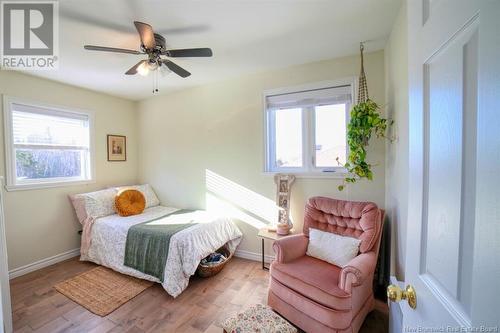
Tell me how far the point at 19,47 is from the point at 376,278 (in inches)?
167

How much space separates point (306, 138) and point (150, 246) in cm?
223

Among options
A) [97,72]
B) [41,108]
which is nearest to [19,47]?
[97,72]

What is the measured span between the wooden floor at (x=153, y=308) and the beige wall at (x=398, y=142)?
71cm

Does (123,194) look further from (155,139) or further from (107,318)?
(107,318)

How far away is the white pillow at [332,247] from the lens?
188 cm

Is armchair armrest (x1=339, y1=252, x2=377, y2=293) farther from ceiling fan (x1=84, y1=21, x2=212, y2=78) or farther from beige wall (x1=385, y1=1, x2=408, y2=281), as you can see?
ceiling fan (x1=84, y1=21, x2=212, y2=78)

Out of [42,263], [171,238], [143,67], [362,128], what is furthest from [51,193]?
[362,128]

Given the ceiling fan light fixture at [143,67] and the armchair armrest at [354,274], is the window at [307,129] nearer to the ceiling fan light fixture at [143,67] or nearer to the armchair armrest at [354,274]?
the armchair armrest at [354,274]

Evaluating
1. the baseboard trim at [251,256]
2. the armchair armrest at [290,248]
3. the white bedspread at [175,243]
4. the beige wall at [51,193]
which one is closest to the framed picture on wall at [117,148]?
the beige wall at [51,193]

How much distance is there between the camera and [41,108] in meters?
2.90

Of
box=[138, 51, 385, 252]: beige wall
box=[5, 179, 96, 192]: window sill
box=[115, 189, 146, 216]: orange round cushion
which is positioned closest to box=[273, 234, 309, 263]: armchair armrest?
box=[138, 51, 385, 252]: beige wall

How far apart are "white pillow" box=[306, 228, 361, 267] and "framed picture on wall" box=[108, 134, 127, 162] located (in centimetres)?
342

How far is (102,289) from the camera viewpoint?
235cm

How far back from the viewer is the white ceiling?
5.44 feet
